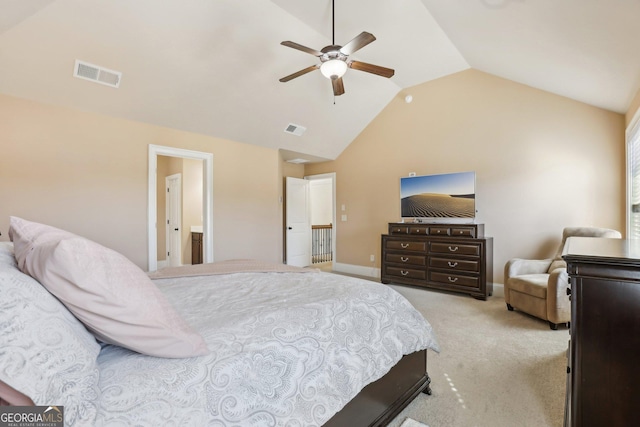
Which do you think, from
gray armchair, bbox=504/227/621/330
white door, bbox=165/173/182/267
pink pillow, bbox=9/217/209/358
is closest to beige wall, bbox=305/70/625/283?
gray armchair, bbox=504/227/621/330

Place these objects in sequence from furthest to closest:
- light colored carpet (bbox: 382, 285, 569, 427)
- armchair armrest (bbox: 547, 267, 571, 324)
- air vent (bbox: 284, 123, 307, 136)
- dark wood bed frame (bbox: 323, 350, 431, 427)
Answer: air vent (bbox: 284, 123, 307, 136) < armchair armrest (bbox: 547, 267, 571, 324) < light colored carpet (bbox: 382, 285, 569, 427) < dark wood bed frame (bbox: 323, 350, 431, 427)

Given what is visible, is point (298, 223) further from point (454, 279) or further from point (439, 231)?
point (454, 279)

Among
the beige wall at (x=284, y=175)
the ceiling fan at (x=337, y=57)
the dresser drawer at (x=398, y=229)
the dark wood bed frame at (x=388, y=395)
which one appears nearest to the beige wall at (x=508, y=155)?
the dresser drawer at (x=398, y=229)

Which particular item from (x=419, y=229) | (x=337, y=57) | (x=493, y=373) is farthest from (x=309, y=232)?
(x=493, y=373)

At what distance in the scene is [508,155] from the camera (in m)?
4.34

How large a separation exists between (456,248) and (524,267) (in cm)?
85

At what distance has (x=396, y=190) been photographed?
18.1ft

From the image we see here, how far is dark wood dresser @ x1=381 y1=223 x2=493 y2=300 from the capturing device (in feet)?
13.6

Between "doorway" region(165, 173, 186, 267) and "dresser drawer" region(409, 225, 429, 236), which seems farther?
"doorway" region(165, 173, 186, 267)

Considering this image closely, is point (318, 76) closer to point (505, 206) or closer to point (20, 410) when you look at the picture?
point (505, 206)

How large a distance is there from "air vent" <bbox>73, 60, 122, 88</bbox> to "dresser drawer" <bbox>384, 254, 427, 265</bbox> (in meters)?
4.38

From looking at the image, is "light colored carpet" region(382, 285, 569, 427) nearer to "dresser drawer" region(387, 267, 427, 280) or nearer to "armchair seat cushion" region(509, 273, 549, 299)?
"armchair seat cushion" region(509, 273, 549, 299)

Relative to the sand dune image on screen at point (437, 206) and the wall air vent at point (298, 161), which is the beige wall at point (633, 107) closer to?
the sand dune image on screen at point (437, 206)

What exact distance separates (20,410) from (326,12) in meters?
3.72
